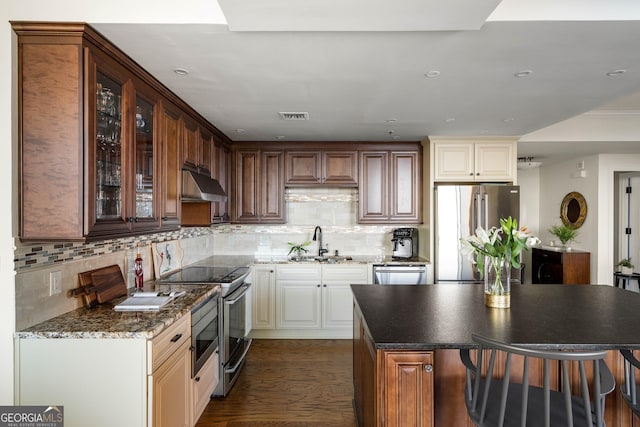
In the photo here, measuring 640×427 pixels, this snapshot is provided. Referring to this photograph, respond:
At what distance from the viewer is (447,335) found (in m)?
1.58

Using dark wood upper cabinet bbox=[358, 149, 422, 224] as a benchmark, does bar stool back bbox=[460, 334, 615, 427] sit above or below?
below

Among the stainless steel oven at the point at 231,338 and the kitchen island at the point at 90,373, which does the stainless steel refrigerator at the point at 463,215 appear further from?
the kitchen island at the point at 90,373

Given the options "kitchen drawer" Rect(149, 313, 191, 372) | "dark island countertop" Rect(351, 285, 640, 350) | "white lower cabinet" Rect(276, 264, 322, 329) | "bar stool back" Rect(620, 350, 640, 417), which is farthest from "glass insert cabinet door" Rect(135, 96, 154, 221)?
"bar stool back" Rect(620, 350, 640, 417)

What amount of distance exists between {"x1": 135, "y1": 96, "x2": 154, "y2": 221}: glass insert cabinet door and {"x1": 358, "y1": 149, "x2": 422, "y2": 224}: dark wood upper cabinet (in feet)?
8.69

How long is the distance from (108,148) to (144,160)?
0.36m

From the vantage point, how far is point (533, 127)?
144 inches

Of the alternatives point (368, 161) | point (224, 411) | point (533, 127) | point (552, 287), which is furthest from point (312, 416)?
point (533, 127)

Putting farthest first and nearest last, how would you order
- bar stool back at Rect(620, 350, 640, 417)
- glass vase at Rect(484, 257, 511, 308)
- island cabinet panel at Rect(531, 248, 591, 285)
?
island cabinet panel at Rect(531, 248, 591, 285)
glass vase at Rect(484, 257, 511, 308)
bar stool back at Rect(620, 350, 640, 417)

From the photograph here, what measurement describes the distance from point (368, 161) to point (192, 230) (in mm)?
2296

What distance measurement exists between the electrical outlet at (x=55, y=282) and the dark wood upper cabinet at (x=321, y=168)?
2771mm

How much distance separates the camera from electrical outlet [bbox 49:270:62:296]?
1879mm

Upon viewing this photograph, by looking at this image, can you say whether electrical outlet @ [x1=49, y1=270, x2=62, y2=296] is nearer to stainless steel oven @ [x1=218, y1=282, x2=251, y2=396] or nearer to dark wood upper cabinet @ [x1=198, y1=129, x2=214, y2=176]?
stainless steel oven @ [x1=218, y1=282, x2=251, y2=396]

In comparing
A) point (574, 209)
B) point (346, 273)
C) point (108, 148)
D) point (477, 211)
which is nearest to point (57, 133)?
point (108, 148)

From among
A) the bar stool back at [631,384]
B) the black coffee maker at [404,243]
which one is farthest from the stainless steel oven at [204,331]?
the black coffee maker at [404,243]
